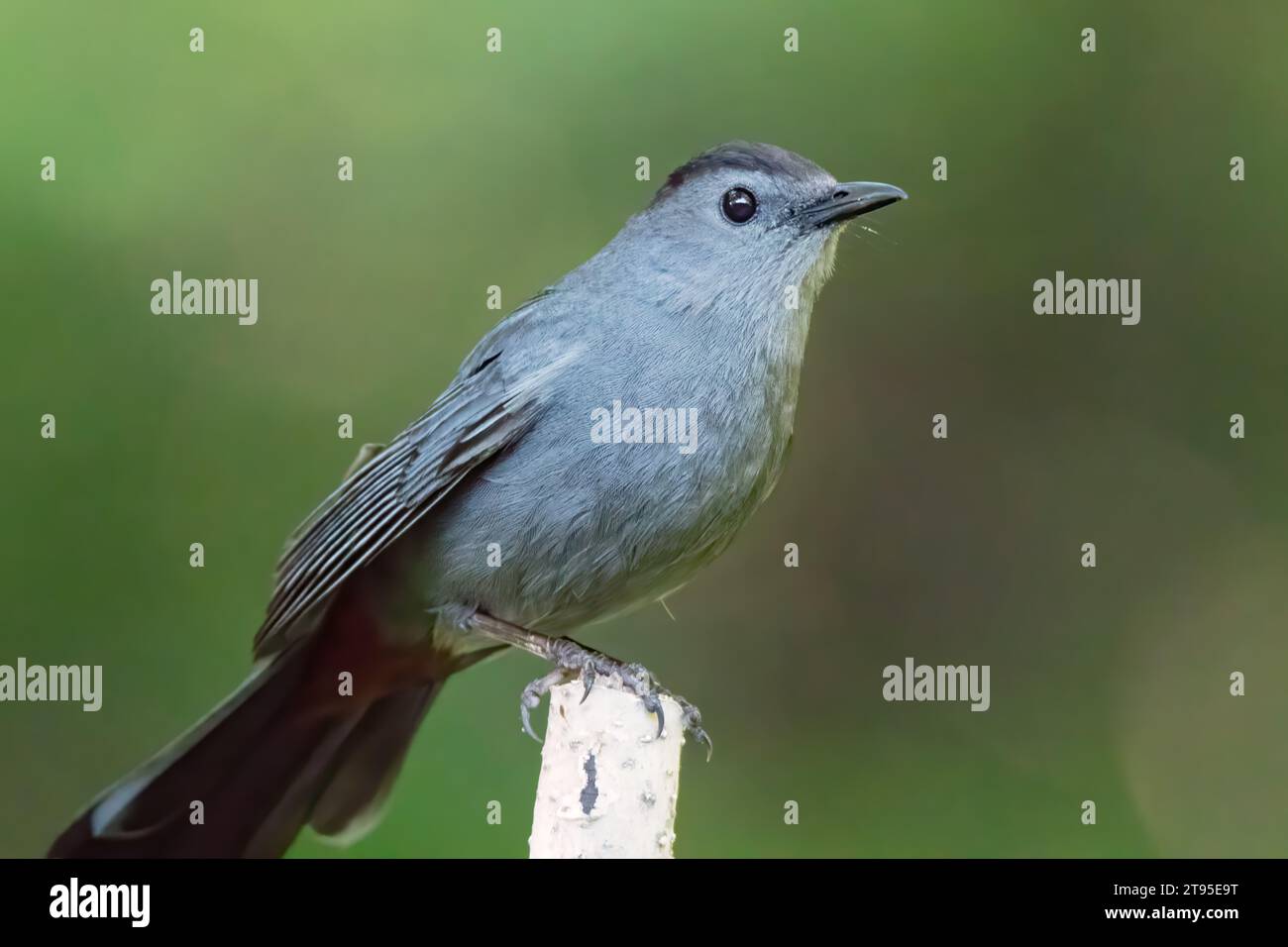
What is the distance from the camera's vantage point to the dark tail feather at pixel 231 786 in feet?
15.6

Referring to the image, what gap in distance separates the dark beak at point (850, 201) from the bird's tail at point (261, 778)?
2162 millimetres

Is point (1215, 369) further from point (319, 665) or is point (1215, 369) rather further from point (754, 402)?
A: point (319, 665)

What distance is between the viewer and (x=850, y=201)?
4863 mm

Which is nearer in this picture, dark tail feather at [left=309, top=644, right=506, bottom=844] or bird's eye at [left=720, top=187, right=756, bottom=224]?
bird's eye at [left=720, top=187, right=756, bottom=224]

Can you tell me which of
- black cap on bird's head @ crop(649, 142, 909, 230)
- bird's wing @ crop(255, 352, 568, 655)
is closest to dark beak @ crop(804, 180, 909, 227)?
black cap on bird's head @ crop(649, 142, 909, 230)

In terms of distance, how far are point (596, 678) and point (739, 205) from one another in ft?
5.68

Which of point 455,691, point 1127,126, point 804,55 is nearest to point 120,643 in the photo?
point 455,691

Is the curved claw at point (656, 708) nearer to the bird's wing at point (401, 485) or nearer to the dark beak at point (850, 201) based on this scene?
the bird's wing at point (401, 485)

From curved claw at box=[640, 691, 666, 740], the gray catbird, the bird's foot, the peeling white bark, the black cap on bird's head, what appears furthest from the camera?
the black cap on bird's head

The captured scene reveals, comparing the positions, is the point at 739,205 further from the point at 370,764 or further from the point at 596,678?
the point at 370,764

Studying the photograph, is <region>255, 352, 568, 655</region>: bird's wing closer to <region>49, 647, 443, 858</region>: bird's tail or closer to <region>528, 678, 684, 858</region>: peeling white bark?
<region>49, 647, 443, 858</region>: bird's tail

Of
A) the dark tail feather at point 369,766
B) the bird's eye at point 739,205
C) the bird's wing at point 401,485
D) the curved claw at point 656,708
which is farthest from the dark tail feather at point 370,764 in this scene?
the bird's eye at point 739,205

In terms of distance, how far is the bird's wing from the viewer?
479cm

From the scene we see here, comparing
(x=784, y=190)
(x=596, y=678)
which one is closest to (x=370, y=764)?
(x=596, y=678)
